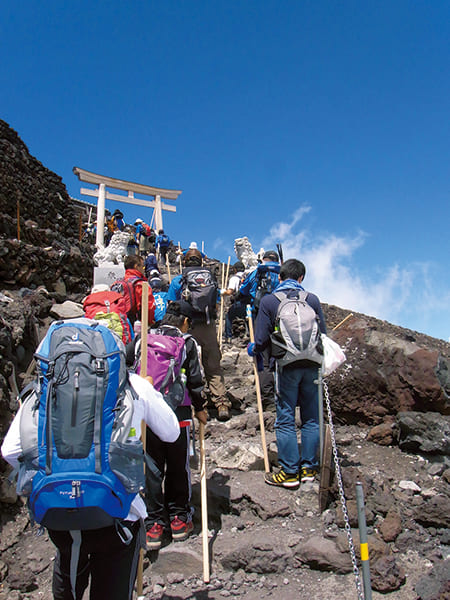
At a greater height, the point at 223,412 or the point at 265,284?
the point at 265,284

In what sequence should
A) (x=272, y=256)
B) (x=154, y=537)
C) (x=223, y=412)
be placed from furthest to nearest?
(x=272, y=256)
(x=223, y=412)
(x=154, y=537)

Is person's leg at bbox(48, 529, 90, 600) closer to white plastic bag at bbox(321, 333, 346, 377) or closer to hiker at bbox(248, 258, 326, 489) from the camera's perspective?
hiker at bbox(248, 258, 326, 489)

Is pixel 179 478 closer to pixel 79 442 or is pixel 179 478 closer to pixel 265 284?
pixel 79 442

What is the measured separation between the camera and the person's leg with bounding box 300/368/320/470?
4.04m

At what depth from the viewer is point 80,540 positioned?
1.88 m

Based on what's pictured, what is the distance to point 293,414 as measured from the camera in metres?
4.05

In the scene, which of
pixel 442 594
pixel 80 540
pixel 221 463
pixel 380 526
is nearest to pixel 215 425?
pixel 221 463

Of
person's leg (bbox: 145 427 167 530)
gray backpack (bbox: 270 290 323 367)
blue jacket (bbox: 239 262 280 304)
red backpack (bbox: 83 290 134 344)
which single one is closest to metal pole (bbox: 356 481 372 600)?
person's leg (bbox: 145 427 167 530)

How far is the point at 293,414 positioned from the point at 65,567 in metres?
2.54

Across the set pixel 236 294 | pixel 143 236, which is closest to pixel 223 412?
pixel 236 294

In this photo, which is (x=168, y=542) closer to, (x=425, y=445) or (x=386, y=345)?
(x=425, y=445)

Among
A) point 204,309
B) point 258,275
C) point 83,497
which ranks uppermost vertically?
point 258,275

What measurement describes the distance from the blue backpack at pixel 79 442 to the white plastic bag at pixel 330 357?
7.73 ft

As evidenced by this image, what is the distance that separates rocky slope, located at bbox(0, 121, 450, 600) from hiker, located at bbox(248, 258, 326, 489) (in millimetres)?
240
